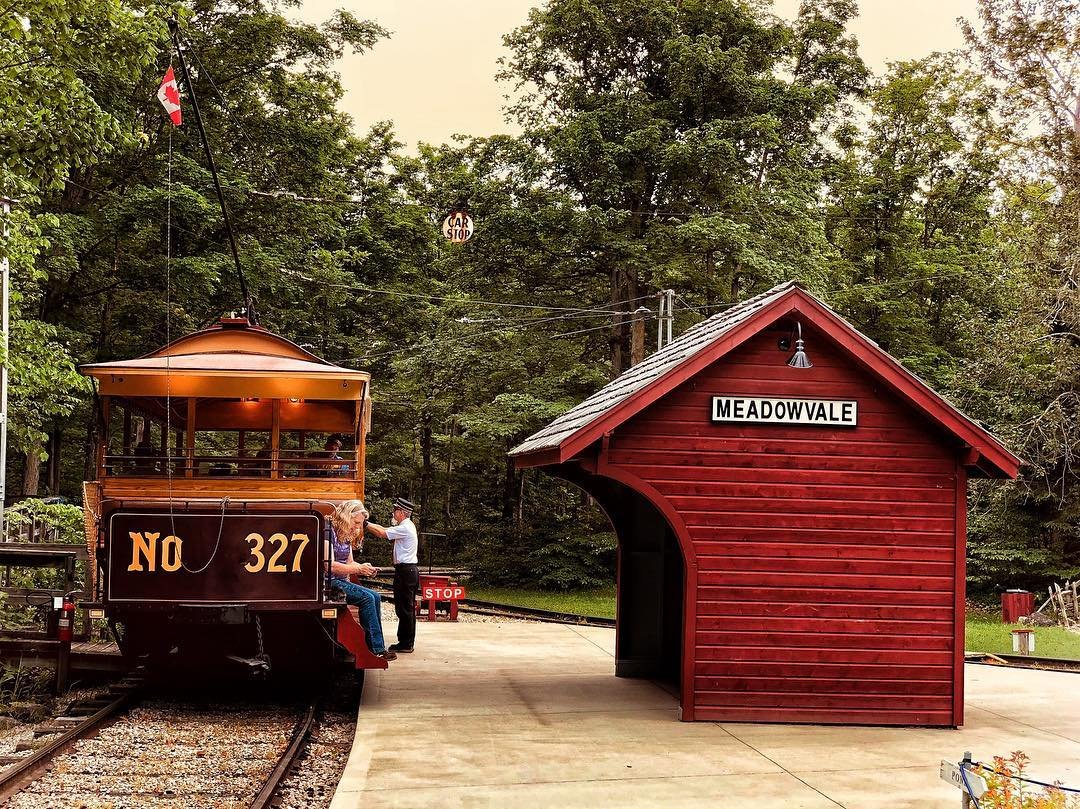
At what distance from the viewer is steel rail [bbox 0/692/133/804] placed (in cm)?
812

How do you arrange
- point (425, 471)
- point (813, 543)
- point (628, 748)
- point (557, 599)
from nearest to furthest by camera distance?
point (628, 748) → point (813, 543) → point (557, 599) → point (425, 471)

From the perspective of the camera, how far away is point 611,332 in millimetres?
31438

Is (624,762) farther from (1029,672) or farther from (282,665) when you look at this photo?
(1029,672)

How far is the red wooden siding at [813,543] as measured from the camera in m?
10.9

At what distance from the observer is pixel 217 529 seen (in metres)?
10.9

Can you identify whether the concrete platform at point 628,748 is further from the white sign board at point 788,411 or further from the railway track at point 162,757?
the white sign board at point 788,411

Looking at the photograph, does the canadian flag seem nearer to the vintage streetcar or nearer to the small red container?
the vintage streetcar

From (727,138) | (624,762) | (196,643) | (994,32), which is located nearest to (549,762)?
(624,762)

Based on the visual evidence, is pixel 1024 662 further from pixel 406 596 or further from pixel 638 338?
pixel 638 338

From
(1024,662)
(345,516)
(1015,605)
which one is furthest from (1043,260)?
(345,516)

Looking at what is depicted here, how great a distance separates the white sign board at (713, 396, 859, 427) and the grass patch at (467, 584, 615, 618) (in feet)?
42.5

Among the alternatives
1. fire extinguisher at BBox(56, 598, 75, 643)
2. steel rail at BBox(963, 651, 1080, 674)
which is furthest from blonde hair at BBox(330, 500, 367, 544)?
steel rail at BBox(963, 651, 1080, 674)

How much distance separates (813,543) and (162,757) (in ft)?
20.6

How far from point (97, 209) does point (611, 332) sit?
44.7ft
